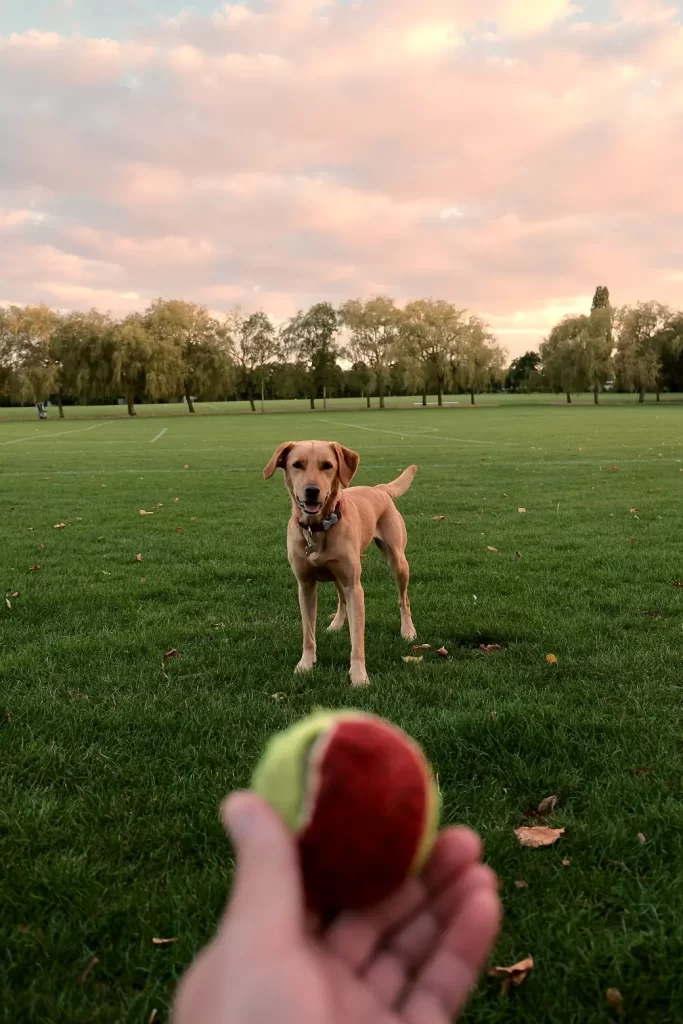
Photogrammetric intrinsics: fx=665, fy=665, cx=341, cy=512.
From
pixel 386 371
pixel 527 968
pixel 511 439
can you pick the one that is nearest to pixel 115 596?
pixel 527 968

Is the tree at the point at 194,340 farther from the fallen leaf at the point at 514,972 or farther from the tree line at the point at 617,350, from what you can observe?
the fallen leaf at the point at 514,972

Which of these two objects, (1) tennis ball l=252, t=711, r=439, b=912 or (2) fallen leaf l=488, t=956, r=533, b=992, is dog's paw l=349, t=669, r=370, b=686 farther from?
(1) tennis ball l=252, t=711, r=439, b=912

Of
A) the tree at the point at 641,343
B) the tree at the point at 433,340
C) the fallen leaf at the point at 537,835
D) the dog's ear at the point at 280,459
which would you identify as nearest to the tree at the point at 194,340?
the tree at the point at 433,340

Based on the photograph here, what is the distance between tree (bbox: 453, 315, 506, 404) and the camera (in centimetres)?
6819

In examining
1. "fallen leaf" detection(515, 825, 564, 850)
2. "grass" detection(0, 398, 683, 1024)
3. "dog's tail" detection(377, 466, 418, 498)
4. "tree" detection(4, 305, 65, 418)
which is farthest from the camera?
"tree" detection(4, 305, 65, 418)

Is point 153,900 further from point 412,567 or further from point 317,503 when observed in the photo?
point 412,567

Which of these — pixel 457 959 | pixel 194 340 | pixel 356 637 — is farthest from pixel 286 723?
pixel 194 340

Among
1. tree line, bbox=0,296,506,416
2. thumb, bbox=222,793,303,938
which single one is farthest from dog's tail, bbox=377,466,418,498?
tree line, bbox=0,296,506,416

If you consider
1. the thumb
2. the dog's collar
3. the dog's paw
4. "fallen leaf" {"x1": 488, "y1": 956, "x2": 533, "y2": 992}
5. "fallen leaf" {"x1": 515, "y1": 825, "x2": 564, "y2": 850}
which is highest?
the dog's collar

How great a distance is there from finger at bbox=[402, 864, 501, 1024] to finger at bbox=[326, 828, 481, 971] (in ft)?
0.18

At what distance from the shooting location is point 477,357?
224 feet

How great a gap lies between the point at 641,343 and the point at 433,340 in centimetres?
2115

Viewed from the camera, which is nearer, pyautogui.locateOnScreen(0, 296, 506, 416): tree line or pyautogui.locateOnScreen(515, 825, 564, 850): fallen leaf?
pyautogui.locateOnScreen(515, 825, 564, 850): fallen leaf

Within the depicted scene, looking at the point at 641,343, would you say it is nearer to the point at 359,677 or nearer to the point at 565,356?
the point at 565,356
